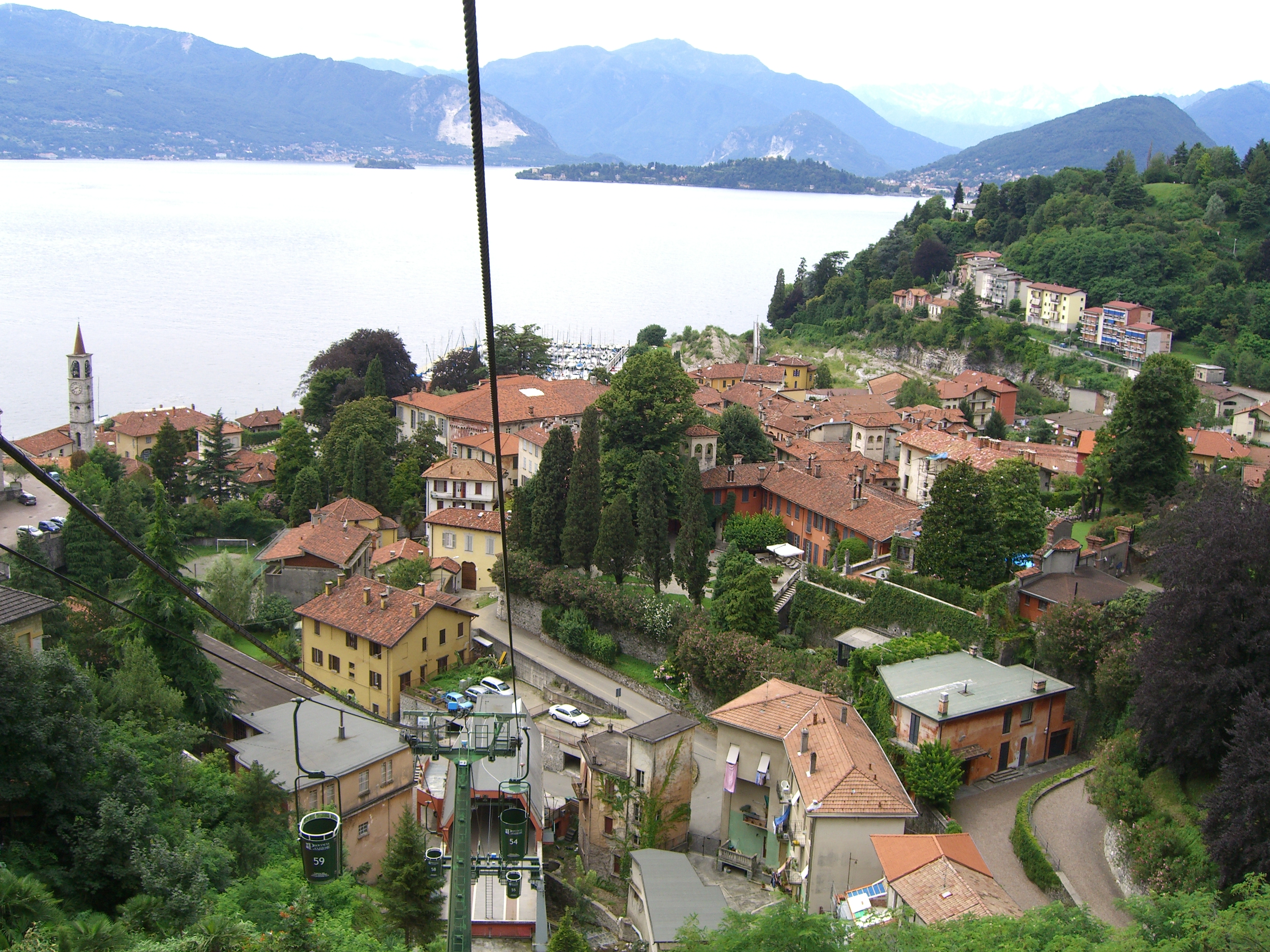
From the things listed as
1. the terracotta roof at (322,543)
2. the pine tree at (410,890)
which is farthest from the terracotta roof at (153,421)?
the pine tree at (410,890)

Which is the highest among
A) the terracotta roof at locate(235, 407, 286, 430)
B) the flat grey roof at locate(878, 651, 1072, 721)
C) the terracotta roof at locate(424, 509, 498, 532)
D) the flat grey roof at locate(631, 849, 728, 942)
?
the flat grey roof at locate(878, 651, 1072, 721)

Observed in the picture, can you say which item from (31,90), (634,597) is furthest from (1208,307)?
(31,90)

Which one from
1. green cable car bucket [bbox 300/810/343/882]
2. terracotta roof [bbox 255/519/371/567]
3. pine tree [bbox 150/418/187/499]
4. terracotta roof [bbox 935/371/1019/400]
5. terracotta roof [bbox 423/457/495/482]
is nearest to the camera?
green cable car bucket [bbox 300/810/343/882]

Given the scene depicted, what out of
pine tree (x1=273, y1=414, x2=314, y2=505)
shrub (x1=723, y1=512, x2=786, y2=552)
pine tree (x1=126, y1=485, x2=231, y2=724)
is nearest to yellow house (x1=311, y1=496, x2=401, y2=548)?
pine tree (x1=273, y1=414, x2=314, y2=505)

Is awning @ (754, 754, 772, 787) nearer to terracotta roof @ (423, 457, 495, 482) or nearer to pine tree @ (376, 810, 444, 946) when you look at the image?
pine tree @ (376, 810, 444, 946)

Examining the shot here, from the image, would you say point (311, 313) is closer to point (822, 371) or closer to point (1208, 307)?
point (822, 371)

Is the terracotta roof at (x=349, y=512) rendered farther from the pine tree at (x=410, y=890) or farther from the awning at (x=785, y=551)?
the pine tree at (x=410, y=890)
